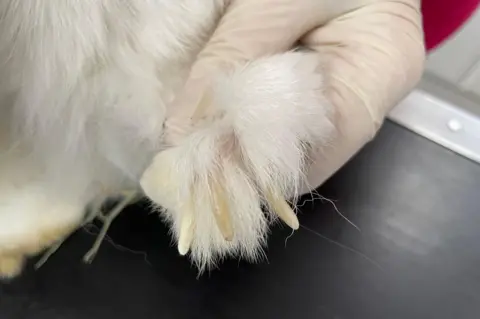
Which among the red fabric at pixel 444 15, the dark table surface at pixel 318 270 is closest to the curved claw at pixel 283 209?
the dark table surface at pixel 318 270

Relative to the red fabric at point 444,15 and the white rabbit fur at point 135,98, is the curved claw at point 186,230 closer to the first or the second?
the white rabbit fur at point 135,98

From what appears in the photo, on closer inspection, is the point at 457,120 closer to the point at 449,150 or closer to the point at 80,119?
the point at 449,150

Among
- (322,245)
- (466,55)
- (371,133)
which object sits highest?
(371,133)

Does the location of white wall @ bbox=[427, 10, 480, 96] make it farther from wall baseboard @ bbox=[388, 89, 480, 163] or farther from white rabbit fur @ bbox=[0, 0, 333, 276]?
white rabbit fur @ bbox=[0, 0, 333, 276]

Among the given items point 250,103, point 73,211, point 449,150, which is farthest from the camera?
point 449,150

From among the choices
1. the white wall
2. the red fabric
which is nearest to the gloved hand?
the red fabric

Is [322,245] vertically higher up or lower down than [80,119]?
lower down

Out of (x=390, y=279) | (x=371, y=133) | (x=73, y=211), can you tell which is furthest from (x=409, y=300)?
(x=73, y=211)

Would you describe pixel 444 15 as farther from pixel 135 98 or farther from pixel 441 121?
pixel 135 98
